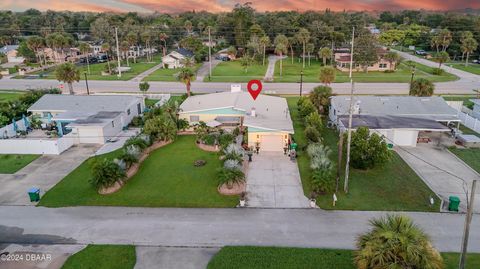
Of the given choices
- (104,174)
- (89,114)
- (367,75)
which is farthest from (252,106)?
(367,75)

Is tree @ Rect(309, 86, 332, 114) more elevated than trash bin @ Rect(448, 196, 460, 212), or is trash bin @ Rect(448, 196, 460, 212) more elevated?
tree @ Rect(309, 86, 332, 114)

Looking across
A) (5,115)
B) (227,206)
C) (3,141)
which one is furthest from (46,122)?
(227,206)

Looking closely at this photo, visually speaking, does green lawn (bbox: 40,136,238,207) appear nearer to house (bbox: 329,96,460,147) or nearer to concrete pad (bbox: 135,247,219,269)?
concrete pad (bbox: 135,247,219,269)

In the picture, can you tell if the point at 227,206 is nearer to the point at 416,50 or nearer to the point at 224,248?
the point at 224,248

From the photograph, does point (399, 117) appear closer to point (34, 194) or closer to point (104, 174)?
point (104, 174)

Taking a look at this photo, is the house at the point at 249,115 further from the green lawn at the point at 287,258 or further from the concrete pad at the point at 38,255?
the concrete pad at the point at 38,255

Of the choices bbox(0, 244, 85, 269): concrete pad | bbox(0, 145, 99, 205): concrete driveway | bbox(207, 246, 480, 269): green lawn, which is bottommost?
bbox(0, 244, 85, 269): concrete pad

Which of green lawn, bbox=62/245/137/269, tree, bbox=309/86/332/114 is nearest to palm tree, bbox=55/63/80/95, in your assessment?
tree, bbox=309/86/332/114
